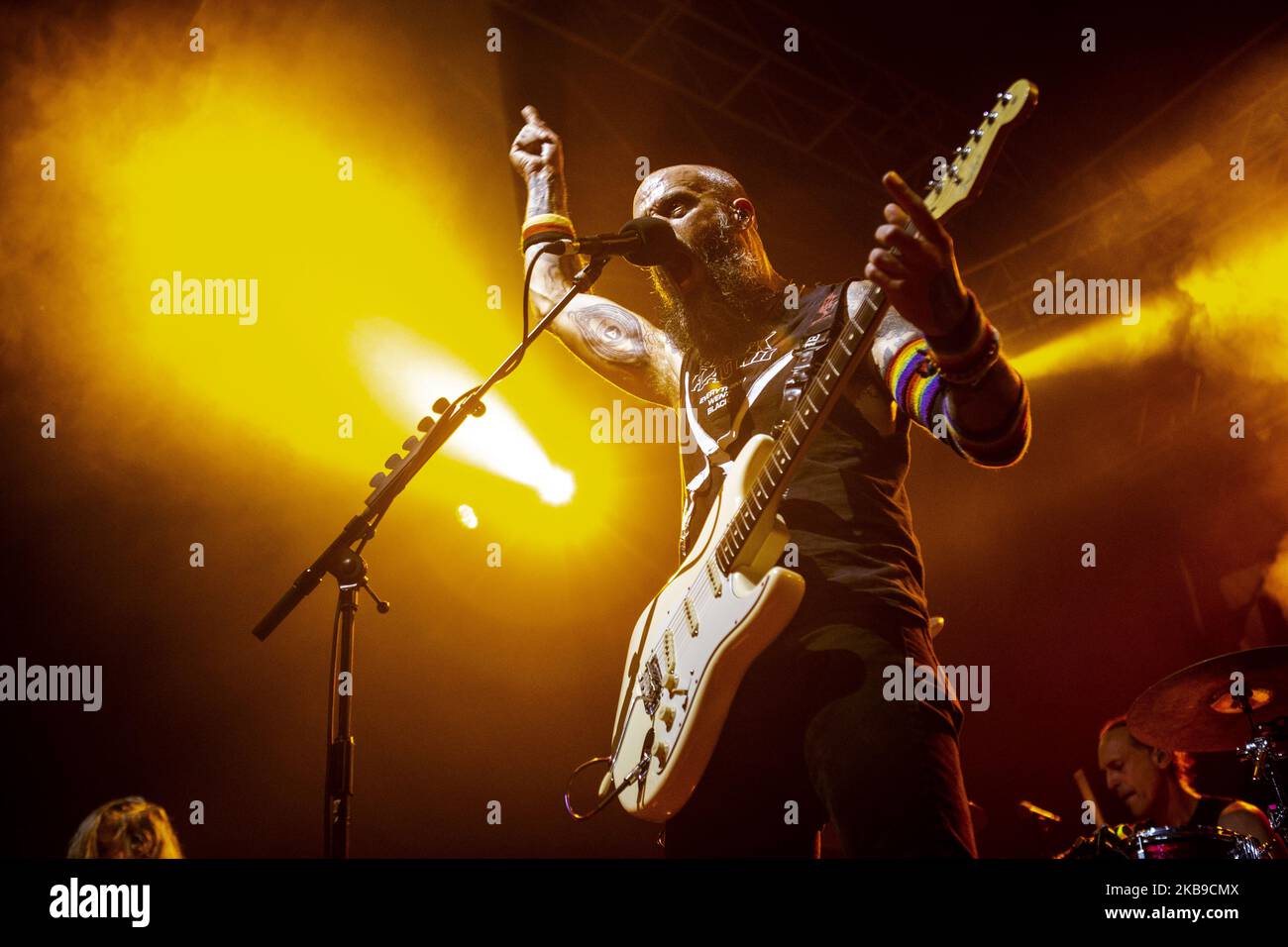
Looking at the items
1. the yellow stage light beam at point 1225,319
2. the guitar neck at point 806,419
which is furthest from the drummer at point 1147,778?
the guitar neck at point 806,419

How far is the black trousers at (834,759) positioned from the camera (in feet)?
5.93

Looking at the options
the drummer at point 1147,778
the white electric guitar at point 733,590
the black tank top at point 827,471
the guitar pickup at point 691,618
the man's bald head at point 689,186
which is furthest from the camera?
the drummer at point 1147,778

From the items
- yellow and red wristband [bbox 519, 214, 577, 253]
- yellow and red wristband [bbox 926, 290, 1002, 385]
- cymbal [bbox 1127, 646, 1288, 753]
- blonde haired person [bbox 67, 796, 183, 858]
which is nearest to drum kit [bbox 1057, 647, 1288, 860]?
cymbal [bbox 1127, 646, 1288, 753]

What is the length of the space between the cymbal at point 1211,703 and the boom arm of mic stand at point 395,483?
A: 2.67 metres

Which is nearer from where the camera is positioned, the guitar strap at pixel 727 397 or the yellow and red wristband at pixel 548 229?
the guitar strap at pixel 727 397

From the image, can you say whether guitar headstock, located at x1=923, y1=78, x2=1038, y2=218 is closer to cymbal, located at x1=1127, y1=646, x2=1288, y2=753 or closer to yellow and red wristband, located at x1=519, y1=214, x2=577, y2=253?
yellow and red wristband, located at x1=519, y1=214, x2=577, y2=253

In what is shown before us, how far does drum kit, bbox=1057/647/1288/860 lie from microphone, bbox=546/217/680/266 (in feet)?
8.34

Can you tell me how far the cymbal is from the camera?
369cm

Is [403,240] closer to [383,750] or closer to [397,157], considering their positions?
[397,157]

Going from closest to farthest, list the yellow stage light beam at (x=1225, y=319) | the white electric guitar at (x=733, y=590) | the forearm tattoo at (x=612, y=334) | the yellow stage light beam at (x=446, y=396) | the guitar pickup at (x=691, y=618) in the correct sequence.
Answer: the white electric guitar at (x=733, y=590)
the guitar pickup at (x=691, y=618)
the forearm tattoo at (x=612, y=334)
the yellow stage light beam at (x=1225, y=319)
the yellow stage light beam at (x=446, y=396)

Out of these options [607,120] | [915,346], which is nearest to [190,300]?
[607,120]

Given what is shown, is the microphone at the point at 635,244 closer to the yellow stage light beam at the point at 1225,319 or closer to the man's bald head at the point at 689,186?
the man's bald head at the point at 689,186

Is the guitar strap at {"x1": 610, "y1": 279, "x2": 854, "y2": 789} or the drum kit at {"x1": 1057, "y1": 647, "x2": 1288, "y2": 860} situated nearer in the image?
the guitar strap at {"x1": 610, "y1": 279, "x2": 854, "y2": 789}
